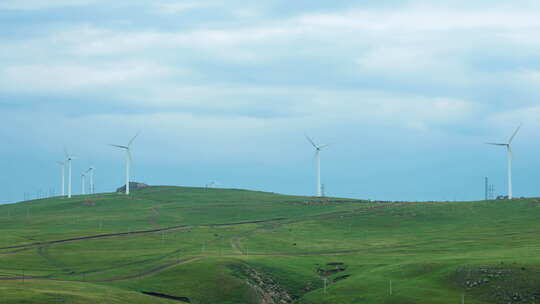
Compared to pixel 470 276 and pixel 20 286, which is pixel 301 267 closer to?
pixel 470 276

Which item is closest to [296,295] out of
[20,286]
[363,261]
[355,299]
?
[355,299]

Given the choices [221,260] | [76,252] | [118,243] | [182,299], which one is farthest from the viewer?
[118,243]

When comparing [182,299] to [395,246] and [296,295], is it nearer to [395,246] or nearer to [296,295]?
[296,295]

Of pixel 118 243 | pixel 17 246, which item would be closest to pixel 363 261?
pixel 118 243

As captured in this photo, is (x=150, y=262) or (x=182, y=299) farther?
(x=150, y=262)

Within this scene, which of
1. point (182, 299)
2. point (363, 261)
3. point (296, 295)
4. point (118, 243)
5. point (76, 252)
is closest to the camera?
point (182, 299)

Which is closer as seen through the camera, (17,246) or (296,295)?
(296,295)

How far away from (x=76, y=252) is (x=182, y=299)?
56.3 meters

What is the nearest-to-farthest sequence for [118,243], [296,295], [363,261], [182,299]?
[182,299], [296,295], [363,261], [118,243]

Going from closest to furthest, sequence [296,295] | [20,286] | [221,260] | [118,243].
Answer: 1. [20,286]
2. [296,295]
3. [221,260]
4. [118,243]

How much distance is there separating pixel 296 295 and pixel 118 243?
69767 millimetres

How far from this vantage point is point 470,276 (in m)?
134

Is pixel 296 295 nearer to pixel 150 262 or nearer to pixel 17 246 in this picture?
pixel 150 262

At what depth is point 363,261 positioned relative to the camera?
168m
